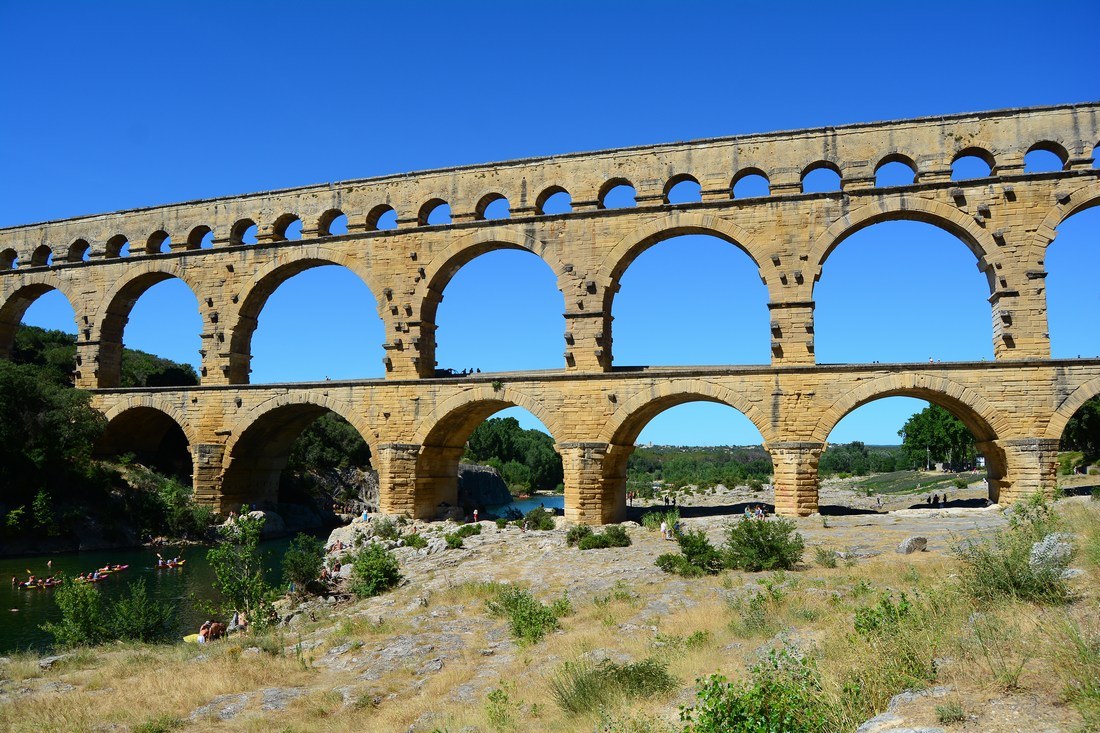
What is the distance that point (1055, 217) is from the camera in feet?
57.5

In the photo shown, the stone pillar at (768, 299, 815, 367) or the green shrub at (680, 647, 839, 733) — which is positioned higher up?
the stone pillar at (768, 299, 815, 367)

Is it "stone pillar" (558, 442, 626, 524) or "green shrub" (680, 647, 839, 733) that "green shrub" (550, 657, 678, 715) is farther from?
"stone pillar" (558, 442, 626, 524)

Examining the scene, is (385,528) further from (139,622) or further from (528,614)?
(528,614)

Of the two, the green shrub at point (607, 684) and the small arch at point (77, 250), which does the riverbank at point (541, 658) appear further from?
the small arch at point (77, 250)

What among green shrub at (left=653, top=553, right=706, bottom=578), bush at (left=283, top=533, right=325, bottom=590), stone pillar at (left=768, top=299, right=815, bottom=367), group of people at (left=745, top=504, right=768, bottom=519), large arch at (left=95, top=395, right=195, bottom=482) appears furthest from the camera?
large arch at (left=95, top=395, right=195, bottom=482)

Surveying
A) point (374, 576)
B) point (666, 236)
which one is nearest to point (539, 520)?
point (374, 576)

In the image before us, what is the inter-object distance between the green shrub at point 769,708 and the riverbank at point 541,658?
40 centimetres

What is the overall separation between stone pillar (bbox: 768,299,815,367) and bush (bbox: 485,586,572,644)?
1008 centimetres

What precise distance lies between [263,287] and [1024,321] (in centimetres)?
2032

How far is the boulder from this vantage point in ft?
37.7

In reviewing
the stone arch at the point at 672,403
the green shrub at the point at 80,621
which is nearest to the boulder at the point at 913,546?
the stone arch at the point at 672,403

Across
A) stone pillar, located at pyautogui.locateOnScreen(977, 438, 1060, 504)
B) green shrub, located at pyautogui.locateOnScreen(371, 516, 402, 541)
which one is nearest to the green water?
green shrub, located at pyautogui.locateOnScreen(371, 516, 402, 541)

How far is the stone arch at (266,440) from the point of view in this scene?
70.8ft

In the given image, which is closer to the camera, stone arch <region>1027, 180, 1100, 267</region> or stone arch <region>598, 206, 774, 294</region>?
stone arch <region>1027, 180, 1100, 267</region>
